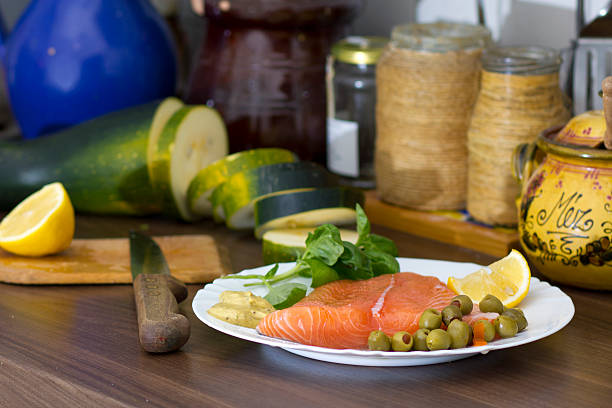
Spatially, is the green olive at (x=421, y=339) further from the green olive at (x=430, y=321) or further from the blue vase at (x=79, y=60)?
the blue vase at (x=79, y=60)

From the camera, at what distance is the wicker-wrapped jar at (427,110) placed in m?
1.16

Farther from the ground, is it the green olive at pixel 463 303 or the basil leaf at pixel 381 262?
the green olive at pixel 463 303

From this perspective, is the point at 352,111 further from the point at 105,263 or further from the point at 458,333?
the point at 458,333

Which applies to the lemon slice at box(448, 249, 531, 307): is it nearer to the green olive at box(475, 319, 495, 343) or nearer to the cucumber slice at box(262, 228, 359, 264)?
the green olive at box(475, 319, 495, 343)

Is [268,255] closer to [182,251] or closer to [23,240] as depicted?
[182,251]

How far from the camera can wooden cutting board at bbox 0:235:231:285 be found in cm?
105

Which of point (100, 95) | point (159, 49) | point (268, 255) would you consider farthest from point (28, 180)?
point (268, 255)

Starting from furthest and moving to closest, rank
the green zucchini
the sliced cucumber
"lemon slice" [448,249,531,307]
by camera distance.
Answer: the green zucchini → the sliced cucumber → "lemon slice" [448,249,531,307]

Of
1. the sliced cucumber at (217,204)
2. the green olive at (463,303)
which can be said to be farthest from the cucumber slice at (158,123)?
the green olive at (463,303)

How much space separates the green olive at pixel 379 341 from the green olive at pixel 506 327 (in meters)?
0.10

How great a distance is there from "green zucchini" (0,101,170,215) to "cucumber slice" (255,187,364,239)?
26 cm

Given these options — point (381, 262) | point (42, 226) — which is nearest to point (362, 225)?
point (381, 262)

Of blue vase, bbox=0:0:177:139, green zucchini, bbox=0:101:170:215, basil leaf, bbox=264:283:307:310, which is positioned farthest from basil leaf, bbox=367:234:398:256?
→ blue vase, bbox=0:0:177:139

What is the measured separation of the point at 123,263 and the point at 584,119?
1.91 feet
